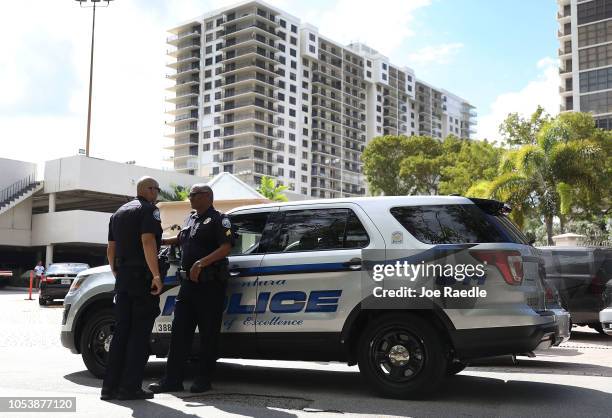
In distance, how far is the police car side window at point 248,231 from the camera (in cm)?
638

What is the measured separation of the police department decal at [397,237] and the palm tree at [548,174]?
22158 millimetres

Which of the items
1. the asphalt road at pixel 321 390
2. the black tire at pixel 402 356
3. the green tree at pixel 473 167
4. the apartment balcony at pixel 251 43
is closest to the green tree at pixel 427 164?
the green tree at pixel 473 167

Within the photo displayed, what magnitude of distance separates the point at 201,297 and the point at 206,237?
56 cm

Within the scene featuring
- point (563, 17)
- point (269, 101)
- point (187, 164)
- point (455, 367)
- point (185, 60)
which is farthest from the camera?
point (185, 60)

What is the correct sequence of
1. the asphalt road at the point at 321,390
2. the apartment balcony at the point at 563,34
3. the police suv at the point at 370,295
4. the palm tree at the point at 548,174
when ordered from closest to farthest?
the asphalt road at the point at 321,390 → the police suv at the point at 370,295 → the palm tree at the point at 548,174 → the apartment balcony at the point at 563,34

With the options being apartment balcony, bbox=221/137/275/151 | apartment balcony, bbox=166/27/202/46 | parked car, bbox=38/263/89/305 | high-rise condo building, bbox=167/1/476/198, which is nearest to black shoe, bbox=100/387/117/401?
parked car, bbox=38/263/89/305

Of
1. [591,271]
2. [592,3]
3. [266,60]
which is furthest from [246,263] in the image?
[266,60]

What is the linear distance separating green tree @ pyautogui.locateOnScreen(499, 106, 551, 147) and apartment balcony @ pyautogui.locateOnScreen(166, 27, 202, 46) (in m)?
65.8

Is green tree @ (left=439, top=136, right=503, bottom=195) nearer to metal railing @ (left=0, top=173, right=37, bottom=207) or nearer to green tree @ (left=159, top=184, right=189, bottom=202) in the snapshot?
green tree @ (left=159, top=184, right=189, bottom=202)

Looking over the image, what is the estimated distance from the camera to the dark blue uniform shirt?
599 cm

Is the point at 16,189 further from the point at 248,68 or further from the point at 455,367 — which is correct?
the point at 248,68

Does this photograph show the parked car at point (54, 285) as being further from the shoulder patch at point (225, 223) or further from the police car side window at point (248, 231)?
the shoulder patch at point (225, 223)

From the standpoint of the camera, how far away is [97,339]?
688cm

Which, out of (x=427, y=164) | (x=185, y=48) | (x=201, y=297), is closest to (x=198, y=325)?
(x=201, y=297)
